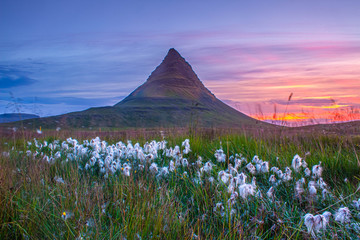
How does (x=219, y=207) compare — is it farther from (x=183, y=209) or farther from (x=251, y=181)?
(x=251, y=181)

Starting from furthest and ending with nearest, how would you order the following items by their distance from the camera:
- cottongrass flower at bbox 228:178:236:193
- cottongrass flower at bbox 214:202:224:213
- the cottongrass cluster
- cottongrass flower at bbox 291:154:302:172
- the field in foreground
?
1. cottongrass flower at bbox 291:154:302:172
2. cottongrass flower at bbox 228:178:236:193
3. cottongrass flower at bbox 214:202:224:213
4. the cottongrass cluster
5. the field in foreground

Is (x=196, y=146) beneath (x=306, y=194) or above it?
above

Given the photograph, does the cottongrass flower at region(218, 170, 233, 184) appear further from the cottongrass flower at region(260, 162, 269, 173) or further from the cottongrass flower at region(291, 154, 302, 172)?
the cottongrass flower at region(291, 154, 302, 172)

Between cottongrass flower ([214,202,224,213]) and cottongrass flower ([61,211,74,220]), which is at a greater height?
cottongrass flower ([61,211,74,220])

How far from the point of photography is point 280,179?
418cm

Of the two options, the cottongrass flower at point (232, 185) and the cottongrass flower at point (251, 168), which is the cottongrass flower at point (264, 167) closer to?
the cottongrass flower at point (251, 168)

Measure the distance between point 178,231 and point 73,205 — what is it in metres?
1.30

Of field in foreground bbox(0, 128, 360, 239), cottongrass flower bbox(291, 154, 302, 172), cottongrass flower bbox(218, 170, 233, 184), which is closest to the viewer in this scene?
field in foreground bbox(0, 128, 360, 239)

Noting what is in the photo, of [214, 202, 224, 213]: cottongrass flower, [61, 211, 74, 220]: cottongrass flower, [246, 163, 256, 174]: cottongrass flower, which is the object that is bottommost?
[214, 202, 224, 213]: cottongrass flower

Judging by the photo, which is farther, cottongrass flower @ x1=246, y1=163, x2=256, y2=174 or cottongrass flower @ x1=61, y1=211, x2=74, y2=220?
cottongrass flower @ x1=246, y1=163, x2=256, y2=174

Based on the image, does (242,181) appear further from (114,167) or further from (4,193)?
(4,193)

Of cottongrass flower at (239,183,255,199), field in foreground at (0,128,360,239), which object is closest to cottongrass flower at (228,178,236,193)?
field in foreground at (0,128,360,239)

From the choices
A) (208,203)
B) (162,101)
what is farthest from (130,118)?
(208,203)

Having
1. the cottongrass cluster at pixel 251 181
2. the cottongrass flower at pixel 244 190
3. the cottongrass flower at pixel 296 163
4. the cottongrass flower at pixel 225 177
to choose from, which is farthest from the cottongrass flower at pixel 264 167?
the cottongrass flower at pixel 244 190
